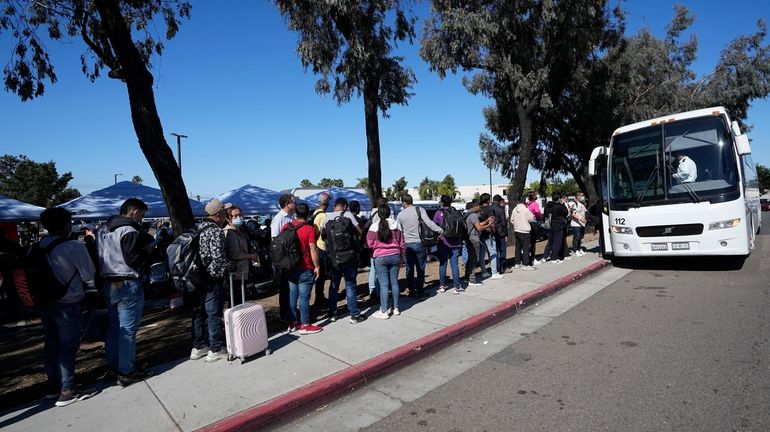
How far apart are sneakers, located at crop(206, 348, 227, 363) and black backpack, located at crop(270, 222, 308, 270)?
1.16 meters

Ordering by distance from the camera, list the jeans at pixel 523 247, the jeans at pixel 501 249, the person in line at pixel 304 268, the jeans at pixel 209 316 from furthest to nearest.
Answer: the jeans at pixel 523 247, the jeans at pixel 501 249, the person in line at pixel 304 268, the jeans at pixel 209 316

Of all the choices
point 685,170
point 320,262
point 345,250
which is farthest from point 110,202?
point 685,170

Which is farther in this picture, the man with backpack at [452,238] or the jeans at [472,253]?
the jeans at [472,253]

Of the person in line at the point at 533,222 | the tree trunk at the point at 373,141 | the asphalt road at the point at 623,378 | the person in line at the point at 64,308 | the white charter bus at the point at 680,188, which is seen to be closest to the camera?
the asphalt road at the point at 623,378

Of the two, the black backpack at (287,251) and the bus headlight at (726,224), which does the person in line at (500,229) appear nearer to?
the bus headlight at (726,224)

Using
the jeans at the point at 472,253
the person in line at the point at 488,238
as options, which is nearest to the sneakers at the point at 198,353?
the jeans at the point at 472,253

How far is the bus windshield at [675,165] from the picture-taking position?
7.84 metres

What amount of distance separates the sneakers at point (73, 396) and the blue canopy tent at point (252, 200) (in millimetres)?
11188

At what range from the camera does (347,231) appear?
5.59 m

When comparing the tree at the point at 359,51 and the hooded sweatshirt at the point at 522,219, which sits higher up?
the tree at the point at 359,51

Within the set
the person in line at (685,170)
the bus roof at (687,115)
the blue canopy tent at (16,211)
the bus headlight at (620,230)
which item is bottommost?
the bus headlight at (620,230)

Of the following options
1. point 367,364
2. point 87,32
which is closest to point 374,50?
point 87,32

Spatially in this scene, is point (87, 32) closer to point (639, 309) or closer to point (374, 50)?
point (374, 50)

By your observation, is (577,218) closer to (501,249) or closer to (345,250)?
(501,249)
